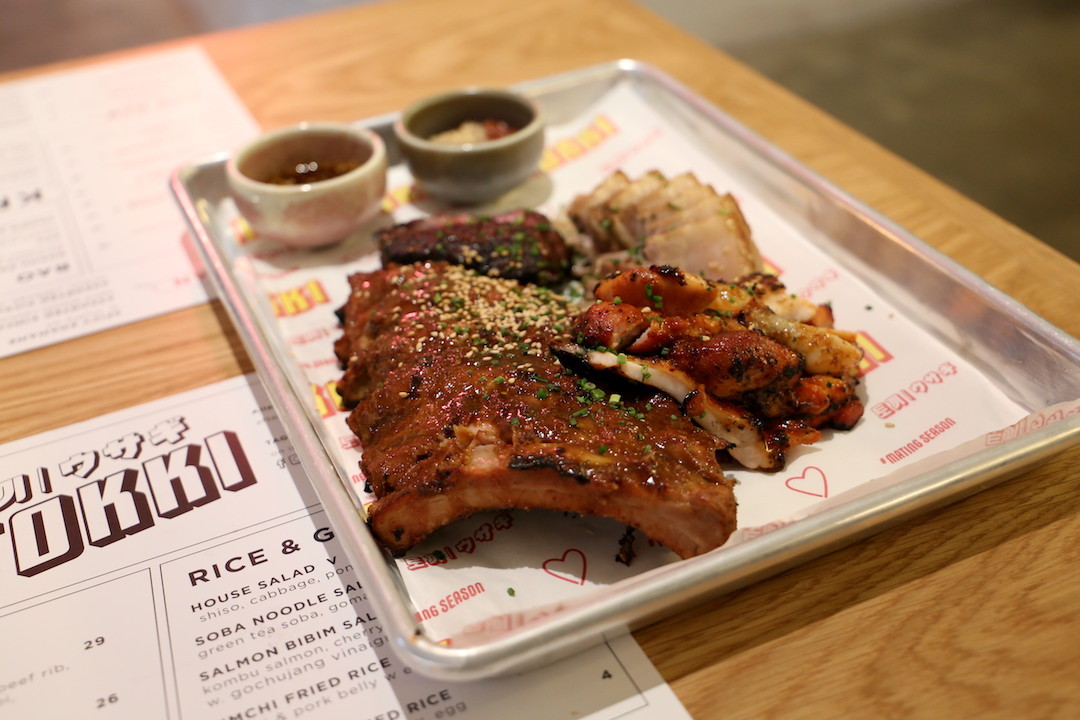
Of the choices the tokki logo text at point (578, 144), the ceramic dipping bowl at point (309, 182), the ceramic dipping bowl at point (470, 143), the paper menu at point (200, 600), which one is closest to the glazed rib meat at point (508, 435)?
the paper menu at point (200, 600)

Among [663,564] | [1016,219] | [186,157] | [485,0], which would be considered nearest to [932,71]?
[1016,219]

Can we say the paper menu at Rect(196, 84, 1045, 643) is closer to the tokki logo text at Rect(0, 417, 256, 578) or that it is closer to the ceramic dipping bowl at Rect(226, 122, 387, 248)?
the ceramic dipping bowl at Rect(226, 122, 387, 248)

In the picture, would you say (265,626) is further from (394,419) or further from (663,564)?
(663,564)

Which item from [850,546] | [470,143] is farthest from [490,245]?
[850,546]

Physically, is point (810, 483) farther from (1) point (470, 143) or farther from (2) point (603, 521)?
(1) point (470, 143)

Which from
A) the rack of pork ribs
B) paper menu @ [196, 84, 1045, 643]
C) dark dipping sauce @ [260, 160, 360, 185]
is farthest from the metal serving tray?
dark dipping sauce @ [260, 160, 360, 185]

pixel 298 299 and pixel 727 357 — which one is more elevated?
pixel 727 357
